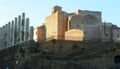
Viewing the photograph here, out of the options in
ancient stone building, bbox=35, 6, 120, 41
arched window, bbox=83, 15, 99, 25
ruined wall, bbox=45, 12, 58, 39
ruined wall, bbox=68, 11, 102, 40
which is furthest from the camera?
arched window, bbox=83, 15, 99, 25

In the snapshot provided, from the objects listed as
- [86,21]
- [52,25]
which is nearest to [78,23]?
[86,21]

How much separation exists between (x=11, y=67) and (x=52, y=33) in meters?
20.4

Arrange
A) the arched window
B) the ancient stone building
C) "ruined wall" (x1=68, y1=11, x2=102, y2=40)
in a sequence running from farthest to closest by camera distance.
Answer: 1. the arched window
2. the ancient stone building
3. "ruined wall" (x1=68, y1=11, x2=102, y2=40)

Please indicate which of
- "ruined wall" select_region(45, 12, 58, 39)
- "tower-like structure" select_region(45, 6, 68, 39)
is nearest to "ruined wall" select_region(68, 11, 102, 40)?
"tower-like structure" select_region(45, 6, 68, 39)

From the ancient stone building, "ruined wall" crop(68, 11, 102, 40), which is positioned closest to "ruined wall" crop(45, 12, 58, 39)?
the ancient stone building

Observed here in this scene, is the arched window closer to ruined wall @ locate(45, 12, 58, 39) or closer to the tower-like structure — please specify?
the tower-like structure

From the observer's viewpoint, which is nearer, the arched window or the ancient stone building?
the ancient stone building

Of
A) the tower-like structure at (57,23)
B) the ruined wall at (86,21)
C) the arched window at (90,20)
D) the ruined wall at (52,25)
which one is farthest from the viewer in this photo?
the arched window at (90,20)

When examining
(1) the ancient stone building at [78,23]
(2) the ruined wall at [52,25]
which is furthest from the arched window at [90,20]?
(2) the ruined wall at [52,25]

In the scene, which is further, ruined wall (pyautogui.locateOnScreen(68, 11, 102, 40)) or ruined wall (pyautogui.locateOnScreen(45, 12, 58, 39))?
ruined wall (pyautogui.locateOnScreen(45, 12, 58, 39))

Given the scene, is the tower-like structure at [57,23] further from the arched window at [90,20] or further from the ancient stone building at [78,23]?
the arched window at [90,20]

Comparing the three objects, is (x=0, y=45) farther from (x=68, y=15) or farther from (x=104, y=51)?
(x=104, y=51)

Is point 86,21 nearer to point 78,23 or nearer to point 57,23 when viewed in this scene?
point 78,23

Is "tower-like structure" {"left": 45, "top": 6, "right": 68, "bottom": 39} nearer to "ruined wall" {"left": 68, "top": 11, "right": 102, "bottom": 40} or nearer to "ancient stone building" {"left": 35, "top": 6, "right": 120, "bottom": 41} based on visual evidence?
"ancient stone building" {"left": 35, "top": 6, "right": 120, "bottom": 41}
